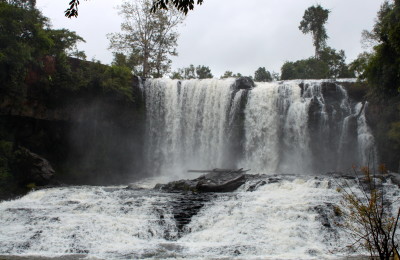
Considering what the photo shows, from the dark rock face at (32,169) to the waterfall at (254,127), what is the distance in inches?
315

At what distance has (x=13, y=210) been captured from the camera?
40.0 ft

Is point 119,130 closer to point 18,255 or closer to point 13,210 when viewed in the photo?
point 13,210

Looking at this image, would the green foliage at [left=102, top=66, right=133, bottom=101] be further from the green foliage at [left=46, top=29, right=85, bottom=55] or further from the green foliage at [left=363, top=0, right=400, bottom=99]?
the green foliage at [left=363, top=0, right=400, bottom=99]

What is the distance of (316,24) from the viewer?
44.2 meters

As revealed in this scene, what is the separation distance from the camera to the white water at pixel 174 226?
9.24 m

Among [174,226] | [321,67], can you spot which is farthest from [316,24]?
[174,226]

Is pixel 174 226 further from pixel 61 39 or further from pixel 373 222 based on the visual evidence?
pixel 61 39

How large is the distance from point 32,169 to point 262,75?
37616 millimetres

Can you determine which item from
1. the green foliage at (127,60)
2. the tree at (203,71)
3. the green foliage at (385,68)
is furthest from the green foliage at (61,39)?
the tree at (203,71)

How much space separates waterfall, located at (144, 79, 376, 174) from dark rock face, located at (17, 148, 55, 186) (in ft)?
26.3

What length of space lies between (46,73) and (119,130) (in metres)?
5.61

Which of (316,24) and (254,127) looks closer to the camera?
(254,127)

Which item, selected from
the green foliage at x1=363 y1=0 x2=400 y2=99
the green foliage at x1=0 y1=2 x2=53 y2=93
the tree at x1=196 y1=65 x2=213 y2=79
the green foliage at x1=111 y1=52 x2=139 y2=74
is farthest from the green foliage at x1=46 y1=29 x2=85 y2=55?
the tree at x1=196 y1=65 x2=213 y2=79

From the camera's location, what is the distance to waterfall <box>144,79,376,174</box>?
2292cm
